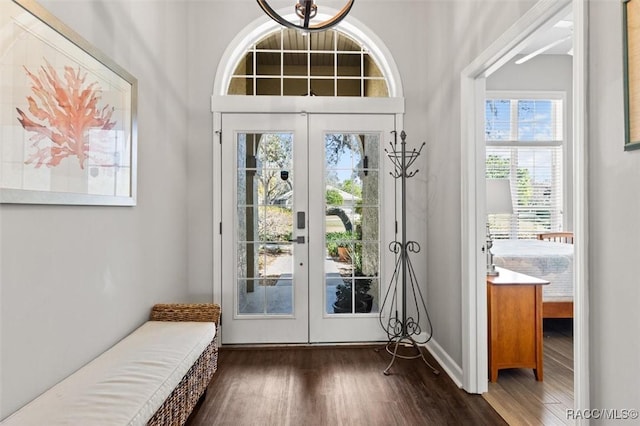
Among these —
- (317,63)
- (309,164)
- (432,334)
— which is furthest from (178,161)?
(432,334)

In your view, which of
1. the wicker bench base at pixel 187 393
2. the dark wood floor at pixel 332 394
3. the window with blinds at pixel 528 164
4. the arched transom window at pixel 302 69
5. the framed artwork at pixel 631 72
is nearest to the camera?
the framed artwork at pixel 631 72

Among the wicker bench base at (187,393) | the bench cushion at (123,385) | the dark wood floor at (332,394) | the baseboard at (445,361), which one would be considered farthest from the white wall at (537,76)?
the bench cushion at (123,385)

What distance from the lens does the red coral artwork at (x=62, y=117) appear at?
4.81 feet

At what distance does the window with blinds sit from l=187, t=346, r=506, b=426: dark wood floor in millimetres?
3005

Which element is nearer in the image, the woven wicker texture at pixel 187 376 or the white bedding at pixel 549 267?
the woven wicker texture at pixel 187 376

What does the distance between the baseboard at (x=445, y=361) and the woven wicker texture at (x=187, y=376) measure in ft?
5.68

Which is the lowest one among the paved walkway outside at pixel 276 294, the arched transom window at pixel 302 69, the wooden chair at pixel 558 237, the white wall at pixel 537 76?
the paved walkway outside at pixel 276 294

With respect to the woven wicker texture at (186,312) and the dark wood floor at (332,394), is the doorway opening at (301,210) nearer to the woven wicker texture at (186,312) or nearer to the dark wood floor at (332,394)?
the dark wood floor at (332,394)

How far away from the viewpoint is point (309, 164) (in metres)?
3.35

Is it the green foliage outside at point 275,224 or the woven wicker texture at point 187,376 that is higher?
the green foliage outside at point 275,224

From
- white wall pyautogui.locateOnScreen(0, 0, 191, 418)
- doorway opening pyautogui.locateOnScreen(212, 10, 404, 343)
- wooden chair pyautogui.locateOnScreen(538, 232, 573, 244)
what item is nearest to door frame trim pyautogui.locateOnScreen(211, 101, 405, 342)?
doorway opening pyautogui.locateOnScreen(212, 10, 404, 343)

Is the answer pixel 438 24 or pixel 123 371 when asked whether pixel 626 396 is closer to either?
pixel 123 371

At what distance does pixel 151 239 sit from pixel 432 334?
2.47m

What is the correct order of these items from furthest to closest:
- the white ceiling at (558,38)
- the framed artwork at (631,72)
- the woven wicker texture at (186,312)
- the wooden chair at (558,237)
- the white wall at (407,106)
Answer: the wooden chair at (558,237), the white ceiling at (558,38), the white wall at (407,106), the woven wicker texture at (186,312), the framed artwork at (631,72)
